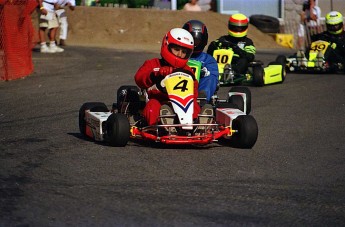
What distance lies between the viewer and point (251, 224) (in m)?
5.45

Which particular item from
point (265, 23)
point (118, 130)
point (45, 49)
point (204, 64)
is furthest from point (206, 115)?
point (265, 23)

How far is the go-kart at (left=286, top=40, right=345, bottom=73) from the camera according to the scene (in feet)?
54.5

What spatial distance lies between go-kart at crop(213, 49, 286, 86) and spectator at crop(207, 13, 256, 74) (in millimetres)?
110

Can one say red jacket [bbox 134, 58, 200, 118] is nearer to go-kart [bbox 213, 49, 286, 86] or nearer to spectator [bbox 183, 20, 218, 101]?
spectator [bbox 183, 20, 218, 101]

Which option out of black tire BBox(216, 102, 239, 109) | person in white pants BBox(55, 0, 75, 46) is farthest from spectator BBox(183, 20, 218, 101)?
person in white pants BBox(55, 0, 75, 46)

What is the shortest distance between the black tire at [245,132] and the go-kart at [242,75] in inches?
236

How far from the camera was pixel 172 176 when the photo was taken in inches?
271

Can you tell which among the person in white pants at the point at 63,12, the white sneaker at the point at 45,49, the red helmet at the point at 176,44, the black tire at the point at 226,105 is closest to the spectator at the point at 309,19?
the person in white pants at the point at 63,12

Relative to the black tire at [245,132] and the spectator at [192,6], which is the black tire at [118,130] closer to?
the black tire at [245,132]

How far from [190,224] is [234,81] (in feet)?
30.0

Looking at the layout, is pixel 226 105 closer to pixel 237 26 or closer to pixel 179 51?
pixel 179 51

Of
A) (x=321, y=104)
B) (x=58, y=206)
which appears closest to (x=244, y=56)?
(x=321, y=104)

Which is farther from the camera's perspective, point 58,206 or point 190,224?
point 58,206

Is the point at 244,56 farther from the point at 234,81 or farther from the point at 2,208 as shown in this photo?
the point at 2,208
